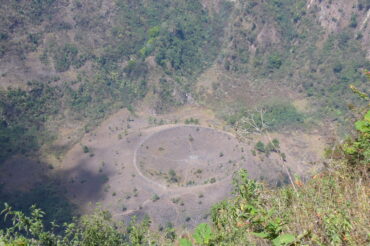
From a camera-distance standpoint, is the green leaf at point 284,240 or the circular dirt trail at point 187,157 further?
the circular dirt trail at point 187,157

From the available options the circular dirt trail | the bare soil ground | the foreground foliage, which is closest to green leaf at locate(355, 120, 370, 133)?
the foreground foliage

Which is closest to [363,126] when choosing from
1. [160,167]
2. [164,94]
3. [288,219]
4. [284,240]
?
[288,219]

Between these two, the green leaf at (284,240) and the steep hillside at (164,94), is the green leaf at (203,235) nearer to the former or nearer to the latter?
the green leaf at (284,240)

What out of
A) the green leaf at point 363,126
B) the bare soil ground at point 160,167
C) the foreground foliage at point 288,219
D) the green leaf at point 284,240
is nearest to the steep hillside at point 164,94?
the bare soil ground at point 160,167

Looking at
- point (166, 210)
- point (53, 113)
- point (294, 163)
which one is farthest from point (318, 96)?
point (53, 113)

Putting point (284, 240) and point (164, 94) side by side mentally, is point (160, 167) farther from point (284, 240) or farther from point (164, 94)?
point (284, 240)

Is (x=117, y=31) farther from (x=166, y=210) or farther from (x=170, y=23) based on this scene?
(x=166, y=210)

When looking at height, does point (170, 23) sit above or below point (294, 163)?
above

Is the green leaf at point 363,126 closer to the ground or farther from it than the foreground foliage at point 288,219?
farther from it

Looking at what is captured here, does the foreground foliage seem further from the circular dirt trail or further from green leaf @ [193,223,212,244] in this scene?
the circular dirt trail

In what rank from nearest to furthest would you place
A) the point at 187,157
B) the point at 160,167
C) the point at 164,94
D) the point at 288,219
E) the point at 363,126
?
1. the point at 288,219
2. the point at 363,126
3. the point at 160,167
4. the point at 187,157
5. the point at 164,94

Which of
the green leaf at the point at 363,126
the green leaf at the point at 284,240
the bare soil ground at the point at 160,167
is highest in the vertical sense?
the green leaf at the point at 363,126
